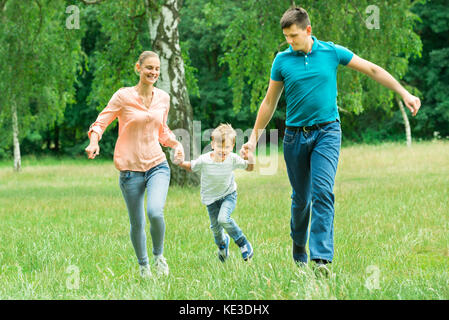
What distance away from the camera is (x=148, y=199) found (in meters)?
5.07

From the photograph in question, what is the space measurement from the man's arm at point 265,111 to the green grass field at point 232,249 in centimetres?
98

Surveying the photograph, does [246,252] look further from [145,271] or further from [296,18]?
[296,18]

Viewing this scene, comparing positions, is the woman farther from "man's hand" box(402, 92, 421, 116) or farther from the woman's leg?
"man's hand" box(402, 92, 421, 116)

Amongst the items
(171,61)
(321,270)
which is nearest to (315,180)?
(321,270)

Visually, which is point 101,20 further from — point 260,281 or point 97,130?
point 260,281

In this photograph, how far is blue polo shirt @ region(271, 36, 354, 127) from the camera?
183 inches

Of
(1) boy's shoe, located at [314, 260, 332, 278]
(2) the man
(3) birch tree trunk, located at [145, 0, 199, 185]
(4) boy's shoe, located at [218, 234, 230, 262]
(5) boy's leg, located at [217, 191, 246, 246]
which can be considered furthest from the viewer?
(3) birch tree trunk, located at [145, 0, 199, 185]

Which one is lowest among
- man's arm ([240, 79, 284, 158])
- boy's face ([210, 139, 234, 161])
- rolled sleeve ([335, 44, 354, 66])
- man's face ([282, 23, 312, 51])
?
boy's face ([210, 139, 234, 161])

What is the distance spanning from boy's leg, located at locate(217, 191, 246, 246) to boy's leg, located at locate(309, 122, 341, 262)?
1278mm

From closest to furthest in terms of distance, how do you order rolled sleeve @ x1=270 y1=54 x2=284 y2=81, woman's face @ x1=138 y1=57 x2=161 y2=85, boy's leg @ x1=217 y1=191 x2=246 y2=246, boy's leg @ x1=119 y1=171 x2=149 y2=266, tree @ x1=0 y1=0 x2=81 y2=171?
rolled sleeve @ x1=270 y1=54 x2=284 y2=81 → woman's face @ x1=138 y1=57 x2=161 y2=85 → boy's leg @ x1=119 y1=171 x2=149 y2=266 → boy's leg @ x1=217 y1=191 x2=246 y2=246 → tree @ x1=0 y1=0 x2=81 y2=171

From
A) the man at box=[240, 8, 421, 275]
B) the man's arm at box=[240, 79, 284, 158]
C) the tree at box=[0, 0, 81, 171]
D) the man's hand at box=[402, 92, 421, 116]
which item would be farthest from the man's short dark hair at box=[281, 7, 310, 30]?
the tree at box=[0, 0, 81, 171]

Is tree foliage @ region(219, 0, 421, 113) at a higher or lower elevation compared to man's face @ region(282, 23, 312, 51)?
higher

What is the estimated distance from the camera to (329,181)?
4562 mm
